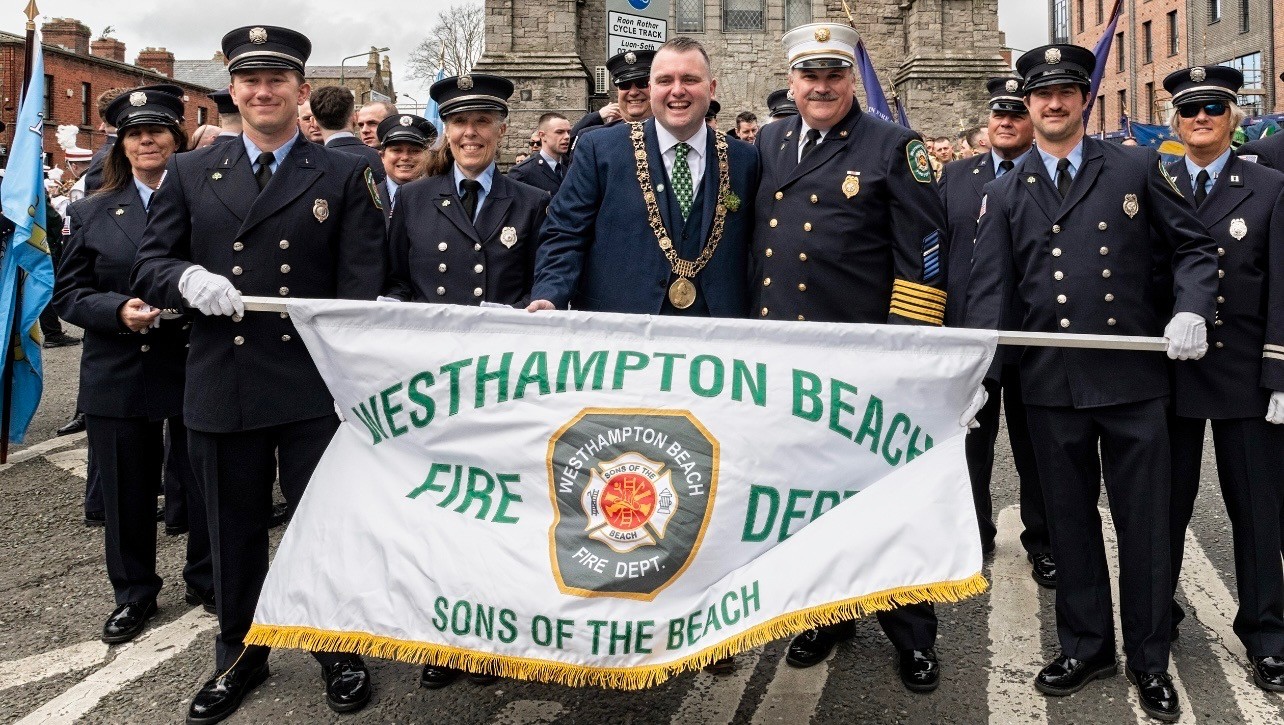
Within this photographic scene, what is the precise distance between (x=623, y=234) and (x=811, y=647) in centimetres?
197

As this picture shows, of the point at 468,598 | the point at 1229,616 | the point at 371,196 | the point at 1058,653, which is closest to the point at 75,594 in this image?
the point at 371,196

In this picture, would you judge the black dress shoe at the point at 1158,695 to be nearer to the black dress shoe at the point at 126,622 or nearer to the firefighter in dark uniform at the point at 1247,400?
the firefighter in dark uniform at the point at 1247,400

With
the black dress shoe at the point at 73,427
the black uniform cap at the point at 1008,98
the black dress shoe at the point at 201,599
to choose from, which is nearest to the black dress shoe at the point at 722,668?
the black dress shoe at the point at 201,599

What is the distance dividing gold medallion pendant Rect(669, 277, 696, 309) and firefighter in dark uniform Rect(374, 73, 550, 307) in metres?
0.91

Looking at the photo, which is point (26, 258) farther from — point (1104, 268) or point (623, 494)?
point (1104, 268)

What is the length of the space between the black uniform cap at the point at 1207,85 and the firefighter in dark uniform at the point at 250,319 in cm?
375

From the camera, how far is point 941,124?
26094 mm

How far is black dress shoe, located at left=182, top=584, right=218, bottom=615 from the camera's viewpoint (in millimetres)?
5129

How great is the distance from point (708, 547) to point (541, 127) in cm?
619

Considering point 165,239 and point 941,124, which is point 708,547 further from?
point 941,124

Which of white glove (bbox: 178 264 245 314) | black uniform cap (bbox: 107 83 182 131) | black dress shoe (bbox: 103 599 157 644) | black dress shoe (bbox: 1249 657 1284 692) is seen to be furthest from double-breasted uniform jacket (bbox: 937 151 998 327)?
black dress shoe (bbox: 103 599 157 644)

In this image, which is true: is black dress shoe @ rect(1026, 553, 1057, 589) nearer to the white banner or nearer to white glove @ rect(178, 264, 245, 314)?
the white banner

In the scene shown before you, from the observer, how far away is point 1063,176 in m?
4.23

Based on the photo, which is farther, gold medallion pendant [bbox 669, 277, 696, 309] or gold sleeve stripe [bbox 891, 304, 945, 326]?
gold medallion pendant [bbox 669, 277, 696, 309]
